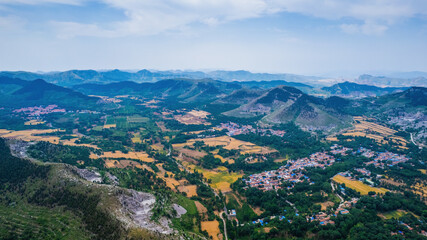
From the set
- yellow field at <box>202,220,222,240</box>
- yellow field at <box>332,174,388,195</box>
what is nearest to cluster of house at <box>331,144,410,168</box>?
yellow field at <box>332,174,388,195</box>

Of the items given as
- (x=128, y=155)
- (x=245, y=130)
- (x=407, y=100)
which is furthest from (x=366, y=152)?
(x=407, y=100)

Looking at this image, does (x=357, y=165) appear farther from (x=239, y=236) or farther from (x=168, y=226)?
(x=168, y=226)

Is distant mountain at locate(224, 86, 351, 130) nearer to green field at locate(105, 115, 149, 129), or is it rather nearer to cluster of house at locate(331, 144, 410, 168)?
cluster of house at locate(331, 144, 410, 168)

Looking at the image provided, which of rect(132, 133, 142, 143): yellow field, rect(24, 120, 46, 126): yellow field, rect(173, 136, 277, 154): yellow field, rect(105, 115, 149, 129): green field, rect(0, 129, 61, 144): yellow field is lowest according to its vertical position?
rect(132, 133, 142, 143): yellow field

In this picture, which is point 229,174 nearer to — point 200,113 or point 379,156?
point 379,156

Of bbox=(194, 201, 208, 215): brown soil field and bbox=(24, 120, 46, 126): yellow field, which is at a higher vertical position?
bbox=(24, 120, 46, 126): yellow field

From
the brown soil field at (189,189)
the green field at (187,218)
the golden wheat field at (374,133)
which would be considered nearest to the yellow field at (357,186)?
the brown soil field at (189,189)
